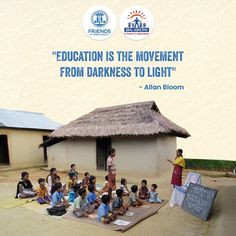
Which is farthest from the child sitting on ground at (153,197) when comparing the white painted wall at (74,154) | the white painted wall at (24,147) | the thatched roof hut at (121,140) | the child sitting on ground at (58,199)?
the white painted wall at (24,147)

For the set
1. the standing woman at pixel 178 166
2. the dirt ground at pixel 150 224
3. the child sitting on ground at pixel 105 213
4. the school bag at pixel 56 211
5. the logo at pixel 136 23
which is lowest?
the dirt ground at pixel 150 224

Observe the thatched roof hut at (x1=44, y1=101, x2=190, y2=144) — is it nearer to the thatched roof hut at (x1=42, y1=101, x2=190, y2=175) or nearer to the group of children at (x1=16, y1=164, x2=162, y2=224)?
the thatched roof hut at (x1=42, y1=101, x2=190, y2=175)

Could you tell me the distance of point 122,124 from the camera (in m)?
14.0

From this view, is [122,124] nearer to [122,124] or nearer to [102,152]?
[122,124]

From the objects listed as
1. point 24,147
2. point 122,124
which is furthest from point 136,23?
point 24,147

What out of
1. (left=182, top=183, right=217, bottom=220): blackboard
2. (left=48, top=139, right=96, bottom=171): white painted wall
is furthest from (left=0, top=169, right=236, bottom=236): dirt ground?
(left=48, top=139, right=96, bottom=171): white painted wall

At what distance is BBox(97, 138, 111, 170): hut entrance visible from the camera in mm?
14359

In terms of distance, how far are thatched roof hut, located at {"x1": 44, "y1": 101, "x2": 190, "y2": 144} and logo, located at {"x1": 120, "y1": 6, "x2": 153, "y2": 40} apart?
382 cm

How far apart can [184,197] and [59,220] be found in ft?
10.9

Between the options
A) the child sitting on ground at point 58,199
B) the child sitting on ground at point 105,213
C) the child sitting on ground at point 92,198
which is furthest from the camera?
the child sitting on ground at point 58,199

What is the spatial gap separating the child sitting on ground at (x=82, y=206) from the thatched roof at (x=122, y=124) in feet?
19.0

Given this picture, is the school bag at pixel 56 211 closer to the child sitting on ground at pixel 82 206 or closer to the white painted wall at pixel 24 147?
the child sitting on ground at pixel 82 206

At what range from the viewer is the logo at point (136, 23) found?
1522cm

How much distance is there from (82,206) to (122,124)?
7.37 m
